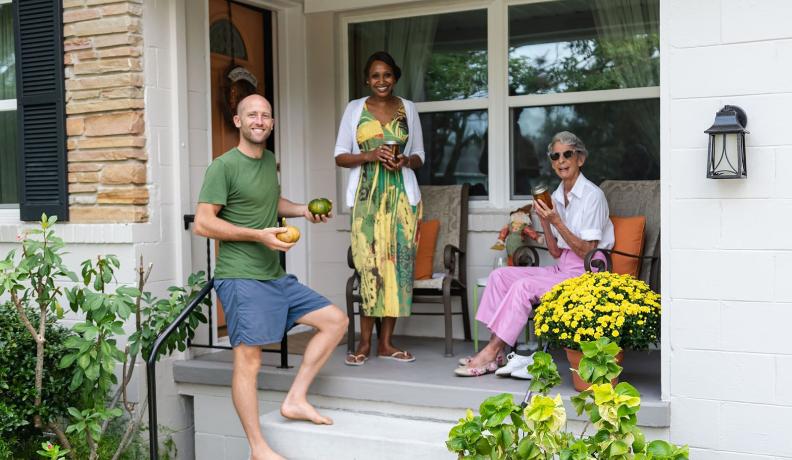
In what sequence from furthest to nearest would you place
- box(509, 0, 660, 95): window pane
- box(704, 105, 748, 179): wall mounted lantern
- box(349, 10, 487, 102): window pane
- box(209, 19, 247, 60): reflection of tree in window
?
box(349, 10, 487, 102): window pane
box(209, 19, 247, 60): reflection of tree in window
box(509, 0, 660, 95): window pane
box(704, 105, 748, 179): wall mounted lantern

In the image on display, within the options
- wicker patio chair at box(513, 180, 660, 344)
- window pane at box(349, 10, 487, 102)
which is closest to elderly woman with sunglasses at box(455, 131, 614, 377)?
wicker patio chair at box(513, 180, 660, 344)

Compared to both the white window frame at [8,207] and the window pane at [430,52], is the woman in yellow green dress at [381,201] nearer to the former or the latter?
the window pane at [430,52]

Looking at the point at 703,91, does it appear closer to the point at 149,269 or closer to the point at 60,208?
the point at 149,269

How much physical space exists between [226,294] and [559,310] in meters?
1.40

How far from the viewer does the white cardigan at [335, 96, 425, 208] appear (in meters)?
4.73

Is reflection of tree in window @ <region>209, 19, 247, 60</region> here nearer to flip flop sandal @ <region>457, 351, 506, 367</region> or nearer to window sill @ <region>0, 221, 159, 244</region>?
window sill @ <region>0, 221, 159, 244</region>

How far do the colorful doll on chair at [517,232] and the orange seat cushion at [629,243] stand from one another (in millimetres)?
490

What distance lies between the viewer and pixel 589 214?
4500 millimetres

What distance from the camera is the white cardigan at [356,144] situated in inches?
186

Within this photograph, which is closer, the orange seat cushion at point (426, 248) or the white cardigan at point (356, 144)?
the white cardigan at point (356, 144)

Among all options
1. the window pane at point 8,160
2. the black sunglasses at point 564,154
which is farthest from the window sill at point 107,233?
the black sunglasses at point 564,154

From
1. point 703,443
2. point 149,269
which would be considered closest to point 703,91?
point 703,443

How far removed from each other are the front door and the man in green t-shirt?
138cm

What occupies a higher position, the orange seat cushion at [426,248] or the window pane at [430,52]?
the window pane at [430,52]
